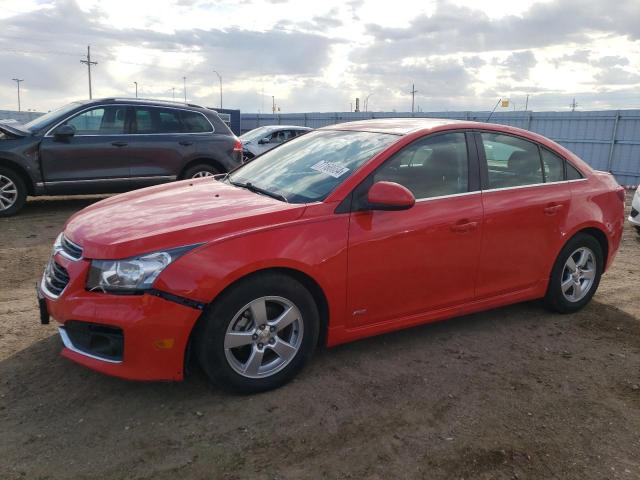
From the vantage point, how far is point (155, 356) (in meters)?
2.97

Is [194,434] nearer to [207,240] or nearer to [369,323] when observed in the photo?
[207,240]

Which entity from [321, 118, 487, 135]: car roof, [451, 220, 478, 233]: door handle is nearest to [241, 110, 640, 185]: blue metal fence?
[321, 118, 487, 135]: car roof

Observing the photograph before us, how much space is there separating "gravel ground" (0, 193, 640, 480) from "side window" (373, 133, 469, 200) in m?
1.17

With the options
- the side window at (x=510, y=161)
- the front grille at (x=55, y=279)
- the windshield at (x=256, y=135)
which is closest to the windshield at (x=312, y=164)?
the side window at (x=510, y=161)

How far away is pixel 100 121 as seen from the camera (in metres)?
8.50

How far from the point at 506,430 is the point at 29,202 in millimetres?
9061

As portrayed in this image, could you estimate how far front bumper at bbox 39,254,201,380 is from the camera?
2904 mm

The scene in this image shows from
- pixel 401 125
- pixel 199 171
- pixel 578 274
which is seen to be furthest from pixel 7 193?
pixel 578 274

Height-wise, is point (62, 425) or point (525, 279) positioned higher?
point (525, 279)

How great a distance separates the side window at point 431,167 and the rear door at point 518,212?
0.20 metres

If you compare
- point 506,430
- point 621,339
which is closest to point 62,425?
point 506,430

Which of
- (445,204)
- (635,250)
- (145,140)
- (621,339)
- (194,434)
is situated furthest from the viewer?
(145,140)

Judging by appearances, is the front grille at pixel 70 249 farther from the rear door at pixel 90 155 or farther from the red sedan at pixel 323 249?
the rear door at pixel 90 155

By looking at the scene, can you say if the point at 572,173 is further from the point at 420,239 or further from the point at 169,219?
the point at 169,219
